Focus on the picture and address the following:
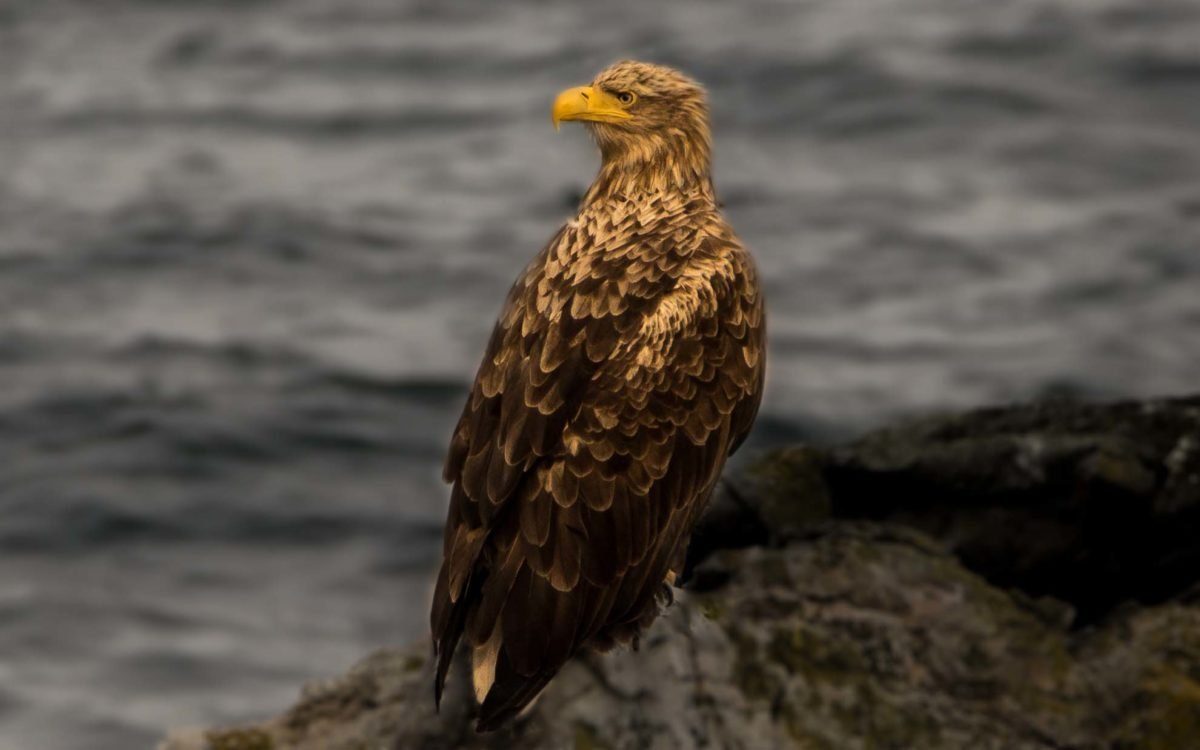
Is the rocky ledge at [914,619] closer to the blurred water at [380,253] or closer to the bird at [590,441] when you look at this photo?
the bird at [590,441]

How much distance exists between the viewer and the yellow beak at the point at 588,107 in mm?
8250

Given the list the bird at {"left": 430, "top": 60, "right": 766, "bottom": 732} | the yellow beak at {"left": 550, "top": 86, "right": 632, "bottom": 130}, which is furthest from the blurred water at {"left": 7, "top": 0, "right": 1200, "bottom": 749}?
the bird at {"left": 430, "top": 60, "right": 766, "bottom": 732}

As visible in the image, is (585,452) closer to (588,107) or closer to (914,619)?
(588,107)

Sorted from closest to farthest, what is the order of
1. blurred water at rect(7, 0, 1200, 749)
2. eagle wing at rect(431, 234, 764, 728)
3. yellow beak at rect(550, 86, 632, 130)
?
eagle wing at rect(431, 234, 764, 728)
yellow beak at rect(550, 86, 632, 130)
blurred water at rect(7, 0, 1200, 749)

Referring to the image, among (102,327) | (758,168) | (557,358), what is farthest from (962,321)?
(557,358)

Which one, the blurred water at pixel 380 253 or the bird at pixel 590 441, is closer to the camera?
the bird at pixel 590 441

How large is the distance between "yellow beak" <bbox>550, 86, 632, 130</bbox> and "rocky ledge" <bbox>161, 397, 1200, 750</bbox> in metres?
1.83

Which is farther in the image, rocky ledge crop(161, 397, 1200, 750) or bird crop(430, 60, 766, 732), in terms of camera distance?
rocky ledge crop(161, 397, 1200, 750)

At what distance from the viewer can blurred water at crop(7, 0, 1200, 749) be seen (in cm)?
1656

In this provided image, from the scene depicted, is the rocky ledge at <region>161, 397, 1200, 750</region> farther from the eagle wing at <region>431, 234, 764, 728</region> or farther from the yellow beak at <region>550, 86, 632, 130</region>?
the yellow beak at <region>550, 86, 632, 130</region>

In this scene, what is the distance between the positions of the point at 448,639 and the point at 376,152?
18161mm

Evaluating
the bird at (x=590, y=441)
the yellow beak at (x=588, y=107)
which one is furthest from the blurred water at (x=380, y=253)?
the bird at (x=590, y=441)

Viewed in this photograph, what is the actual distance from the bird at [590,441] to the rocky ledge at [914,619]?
20.1 inches

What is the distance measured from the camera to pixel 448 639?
7.33 meters
